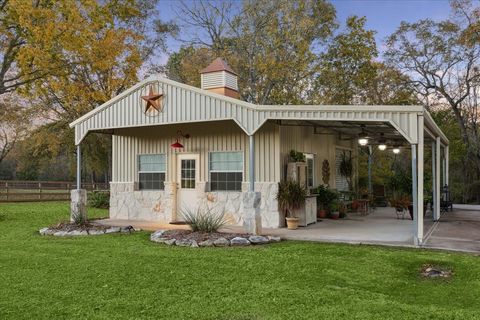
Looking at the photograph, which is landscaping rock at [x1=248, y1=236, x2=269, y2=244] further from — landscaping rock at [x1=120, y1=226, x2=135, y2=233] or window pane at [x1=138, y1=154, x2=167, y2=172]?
window pane at [x1=138, y1=154, x2=167, y2=172]

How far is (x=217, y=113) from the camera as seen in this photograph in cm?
1012

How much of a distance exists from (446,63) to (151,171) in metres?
17.3

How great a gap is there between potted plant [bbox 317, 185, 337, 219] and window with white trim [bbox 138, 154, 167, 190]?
4.65 meters


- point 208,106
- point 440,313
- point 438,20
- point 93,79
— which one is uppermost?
point 438,20

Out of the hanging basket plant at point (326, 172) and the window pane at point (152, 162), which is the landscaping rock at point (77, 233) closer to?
the window pane at point (152, 162)

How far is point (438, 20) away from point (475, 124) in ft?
19.7

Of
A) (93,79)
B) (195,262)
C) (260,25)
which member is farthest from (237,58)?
(195,262)

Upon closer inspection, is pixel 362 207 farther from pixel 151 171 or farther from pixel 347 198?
pixel 151 171

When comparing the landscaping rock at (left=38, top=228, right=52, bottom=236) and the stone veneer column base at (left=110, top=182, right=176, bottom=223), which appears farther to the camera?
the stone veneer column base at (left=110, top=182, right=176, bottom=223)

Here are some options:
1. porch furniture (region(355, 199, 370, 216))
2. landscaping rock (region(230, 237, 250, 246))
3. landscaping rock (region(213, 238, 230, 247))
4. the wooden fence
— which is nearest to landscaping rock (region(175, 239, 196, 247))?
landscaping rock (region(213, 238, 230, 247))

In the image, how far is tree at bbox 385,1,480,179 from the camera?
71.7 ft

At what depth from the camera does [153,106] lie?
11.1 meters

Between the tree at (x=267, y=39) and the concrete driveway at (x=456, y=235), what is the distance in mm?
12090

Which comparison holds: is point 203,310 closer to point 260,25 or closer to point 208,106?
point 208,106
